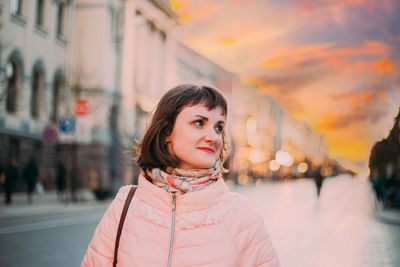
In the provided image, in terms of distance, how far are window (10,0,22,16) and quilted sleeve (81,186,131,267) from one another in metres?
25.4

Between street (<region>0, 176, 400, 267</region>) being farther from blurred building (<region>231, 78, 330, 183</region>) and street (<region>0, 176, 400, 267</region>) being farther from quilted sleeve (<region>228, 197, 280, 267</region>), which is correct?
blurred building (<region>231, 78, 330, 183</region>)

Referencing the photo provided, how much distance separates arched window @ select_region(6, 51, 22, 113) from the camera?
79.8ft

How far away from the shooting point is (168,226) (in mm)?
2129

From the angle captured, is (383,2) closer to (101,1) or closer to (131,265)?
(131,265)

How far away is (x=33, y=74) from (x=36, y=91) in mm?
971

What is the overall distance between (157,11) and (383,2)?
38642 millimetres

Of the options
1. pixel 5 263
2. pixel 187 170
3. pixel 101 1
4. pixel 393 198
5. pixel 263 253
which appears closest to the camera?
pixel 263 253

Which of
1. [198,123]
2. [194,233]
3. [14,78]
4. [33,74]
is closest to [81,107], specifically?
[14,78]

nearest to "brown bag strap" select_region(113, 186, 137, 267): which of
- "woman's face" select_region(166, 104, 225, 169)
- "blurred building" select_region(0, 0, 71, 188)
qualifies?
"woman's face" select_region(166, 104, 225, 169)

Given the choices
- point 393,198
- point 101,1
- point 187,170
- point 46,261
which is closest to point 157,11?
point 101,1

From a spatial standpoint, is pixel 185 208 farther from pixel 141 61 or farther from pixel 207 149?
pixel 141 61

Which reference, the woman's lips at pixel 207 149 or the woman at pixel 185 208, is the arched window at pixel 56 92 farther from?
the woman's lips at pixel 207 149

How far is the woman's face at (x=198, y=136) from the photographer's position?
2.20m

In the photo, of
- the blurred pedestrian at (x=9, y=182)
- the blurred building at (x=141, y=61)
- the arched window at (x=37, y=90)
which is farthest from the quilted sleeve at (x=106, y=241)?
the blurred building at (x=141, y=61)
